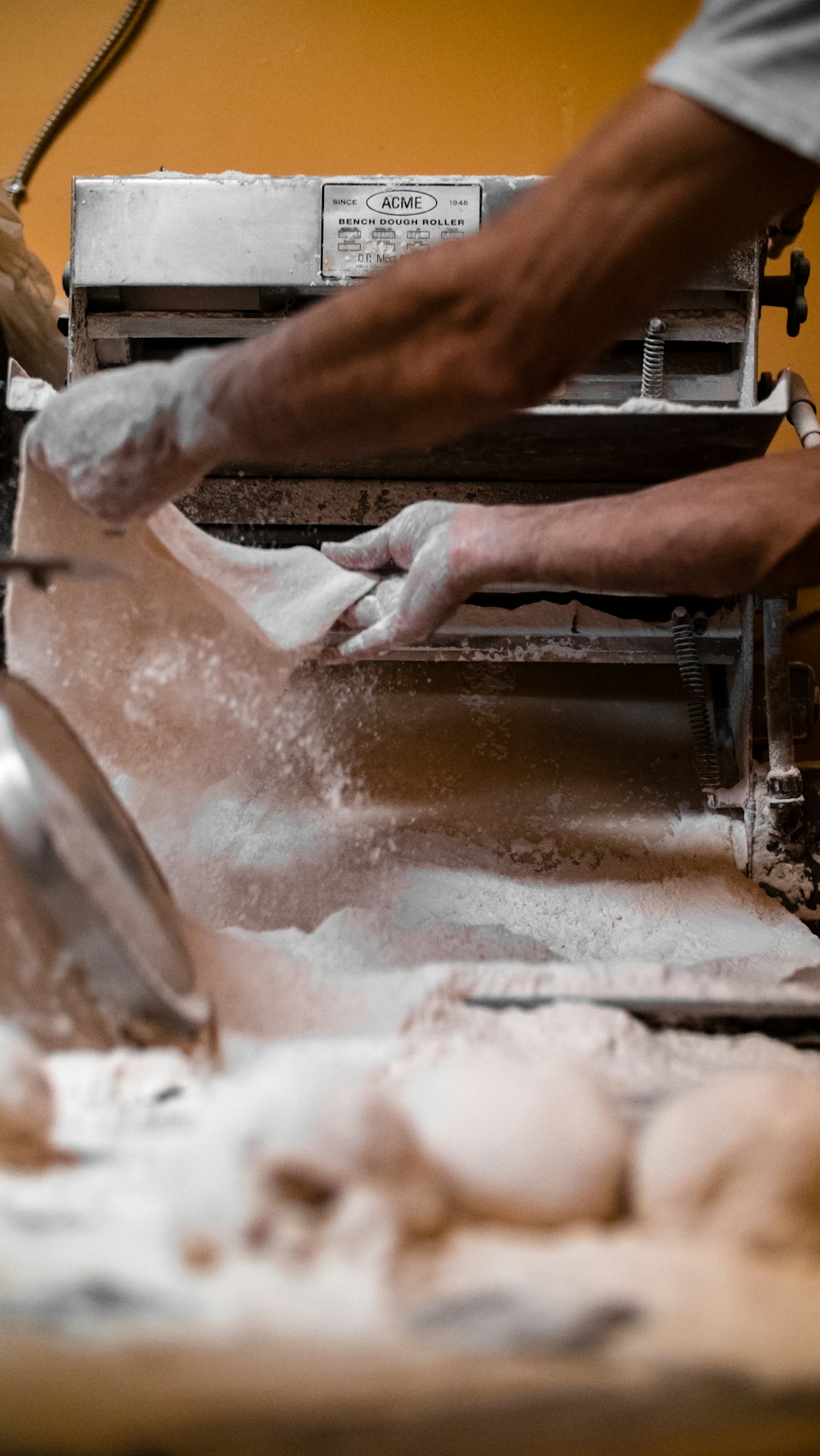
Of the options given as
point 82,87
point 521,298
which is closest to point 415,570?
point 521,298

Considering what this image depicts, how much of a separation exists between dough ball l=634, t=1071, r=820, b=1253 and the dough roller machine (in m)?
1.01

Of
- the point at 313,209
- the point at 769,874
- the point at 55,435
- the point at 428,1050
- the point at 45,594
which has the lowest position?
the point at 769,874

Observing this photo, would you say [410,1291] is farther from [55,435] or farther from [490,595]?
[490,595]

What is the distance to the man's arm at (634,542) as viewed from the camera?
4.32ft

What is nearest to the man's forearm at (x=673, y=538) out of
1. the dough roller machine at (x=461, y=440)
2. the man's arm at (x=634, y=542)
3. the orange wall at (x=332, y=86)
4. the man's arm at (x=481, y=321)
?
the man's arm at (x=634, y=542)

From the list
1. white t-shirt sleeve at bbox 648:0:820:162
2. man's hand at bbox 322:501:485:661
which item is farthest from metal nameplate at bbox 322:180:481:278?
white t-shirt sleeve at bbox 648:0:820:162

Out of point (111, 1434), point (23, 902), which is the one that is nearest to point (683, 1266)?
point (111, 1434)

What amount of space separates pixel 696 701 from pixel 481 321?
3.19 feet

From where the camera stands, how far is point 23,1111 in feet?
2.12

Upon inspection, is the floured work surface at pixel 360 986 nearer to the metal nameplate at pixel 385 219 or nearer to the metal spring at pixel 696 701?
the metal spring at pixel 696 701

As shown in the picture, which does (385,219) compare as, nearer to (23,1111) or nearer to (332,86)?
(332,86)

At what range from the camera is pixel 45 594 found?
1181 mm

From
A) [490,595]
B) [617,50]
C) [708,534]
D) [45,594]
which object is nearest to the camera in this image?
[45,594]

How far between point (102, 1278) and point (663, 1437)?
271 millimetres
